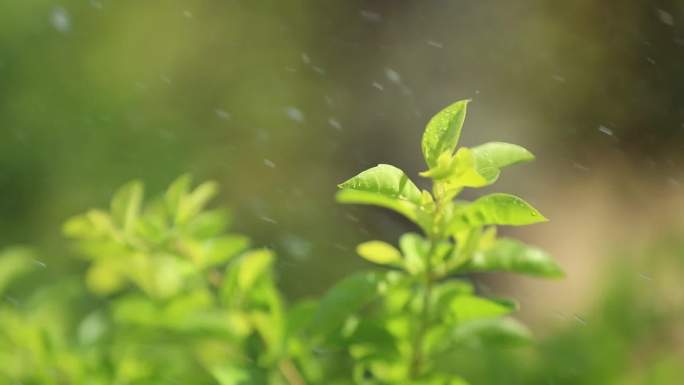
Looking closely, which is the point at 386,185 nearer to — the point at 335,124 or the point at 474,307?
the point at 474,307

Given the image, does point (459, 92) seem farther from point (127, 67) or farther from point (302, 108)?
point (127, 67)

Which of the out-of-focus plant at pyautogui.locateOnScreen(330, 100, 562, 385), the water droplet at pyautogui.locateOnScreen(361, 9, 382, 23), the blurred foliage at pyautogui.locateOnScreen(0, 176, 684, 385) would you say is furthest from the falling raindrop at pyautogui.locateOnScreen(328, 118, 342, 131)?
the out-of-focus plant at pyautogui.locateOnScreen(330, 100, 562, 385)

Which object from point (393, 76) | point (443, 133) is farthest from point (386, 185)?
point (393, 76)

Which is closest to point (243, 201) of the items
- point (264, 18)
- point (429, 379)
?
point (264, 18)

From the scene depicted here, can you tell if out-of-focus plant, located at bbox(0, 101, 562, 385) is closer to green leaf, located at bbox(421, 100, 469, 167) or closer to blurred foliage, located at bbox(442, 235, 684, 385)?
green leaf, located at bbox(421, 100, 469, 167)

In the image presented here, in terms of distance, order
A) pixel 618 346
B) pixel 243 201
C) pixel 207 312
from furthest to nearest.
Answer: pixel 243 201
pixel 618 346
pixel 207 312

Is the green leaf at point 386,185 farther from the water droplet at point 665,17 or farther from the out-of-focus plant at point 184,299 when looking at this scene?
the water droplet at point 665,17
